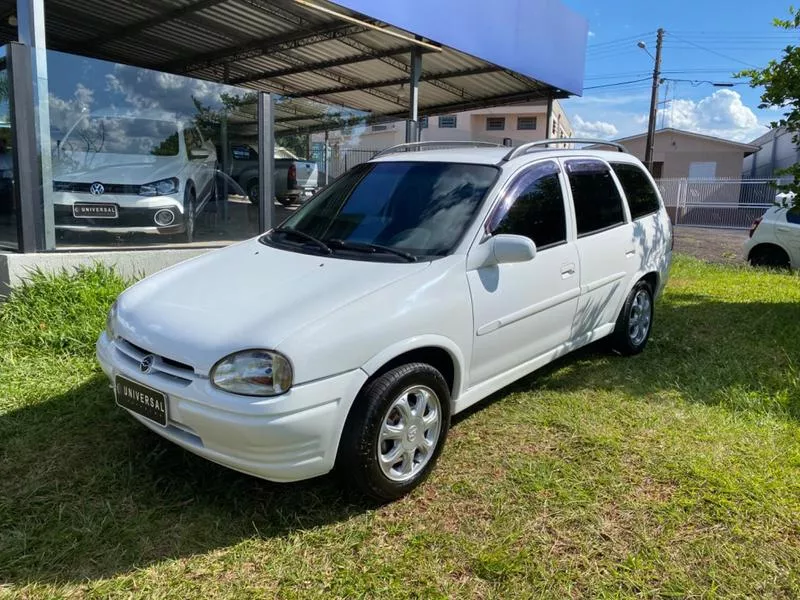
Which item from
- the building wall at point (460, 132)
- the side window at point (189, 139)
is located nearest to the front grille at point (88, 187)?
the side window at point (189, 139)

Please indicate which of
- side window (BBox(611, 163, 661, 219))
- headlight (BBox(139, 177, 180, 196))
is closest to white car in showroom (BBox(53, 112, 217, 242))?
headlight (BBox(139, 177, 180, 196))

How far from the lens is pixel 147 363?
2.80m

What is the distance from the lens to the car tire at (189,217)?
702 cm

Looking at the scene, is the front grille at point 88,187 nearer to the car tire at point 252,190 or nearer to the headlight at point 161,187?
the headlight at point 161,187

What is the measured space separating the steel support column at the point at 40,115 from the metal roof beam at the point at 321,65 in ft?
19.6

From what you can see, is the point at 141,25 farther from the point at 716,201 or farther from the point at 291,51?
the point at 716,201

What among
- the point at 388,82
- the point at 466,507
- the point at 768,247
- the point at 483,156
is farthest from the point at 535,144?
the point at 388,82

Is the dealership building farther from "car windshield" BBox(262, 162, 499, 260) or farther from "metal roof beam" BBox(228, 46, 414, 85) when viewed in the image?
"car windshield" BBox(262, 162, 499, 260)

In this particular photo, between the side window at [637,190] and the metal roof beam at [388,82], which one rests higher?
the metal roof beam at [388,82]

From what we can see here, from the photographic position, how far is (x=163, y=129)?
269 inches

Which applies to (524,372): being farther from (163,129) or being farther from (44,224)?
(163,129)

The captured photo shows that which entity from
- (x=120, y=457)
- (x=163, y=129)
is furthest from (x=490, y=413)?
(x=163, y=129)

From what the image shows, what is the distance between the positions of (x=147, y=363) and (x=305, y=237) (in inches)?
51.3

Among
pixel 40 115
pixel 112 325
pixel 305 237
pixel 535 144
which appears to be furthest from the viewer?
pixel 40 115
